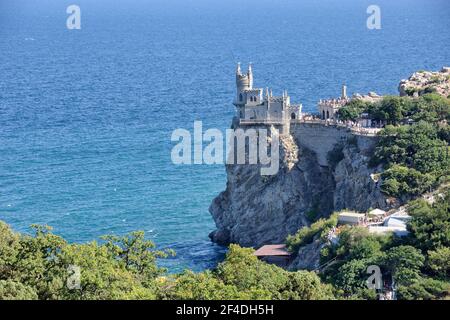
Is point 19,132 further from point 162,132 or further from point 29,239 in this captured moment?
point 29,239

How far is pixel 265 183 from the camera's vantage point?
3442 inches

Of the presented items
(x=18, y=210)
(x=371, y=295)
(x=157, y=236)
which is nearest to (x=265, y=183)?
(x=157, y=236)

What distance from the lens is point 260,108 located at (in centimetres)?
8819

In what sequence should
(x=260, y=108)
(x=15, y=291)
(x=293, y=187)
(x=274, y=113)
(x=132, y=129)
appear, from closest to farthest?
(x=15, y=291) < (x=293, y=187) < (x=274, y=113) < (x=260, y=108) < (x=132, y=129)

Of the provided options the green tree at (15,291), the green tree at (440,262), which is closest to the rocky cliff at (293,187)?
the green tree at (440,262)

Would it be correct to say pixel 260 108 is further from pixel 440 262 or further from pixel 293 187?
pixel 440 262

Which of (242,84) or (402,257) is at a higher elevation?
(242,84)

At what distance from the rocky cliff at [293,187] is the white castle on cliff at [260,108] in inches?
49.4

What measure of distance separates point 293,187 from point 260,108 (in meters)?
6.86

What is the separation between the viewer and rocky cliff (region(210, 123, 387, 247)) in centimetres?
8475

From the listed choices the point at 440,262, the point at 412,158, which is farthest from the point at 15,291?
the point at 412,158

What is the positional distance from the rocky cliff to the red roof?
576 centimetres

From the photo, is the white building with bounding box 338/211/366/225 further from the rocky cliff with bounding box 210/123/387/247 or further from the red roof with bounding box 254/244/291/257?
the rocky cliff with bounding box 210/123/387/247

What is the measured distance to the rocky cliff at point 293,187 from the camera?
8475cm
